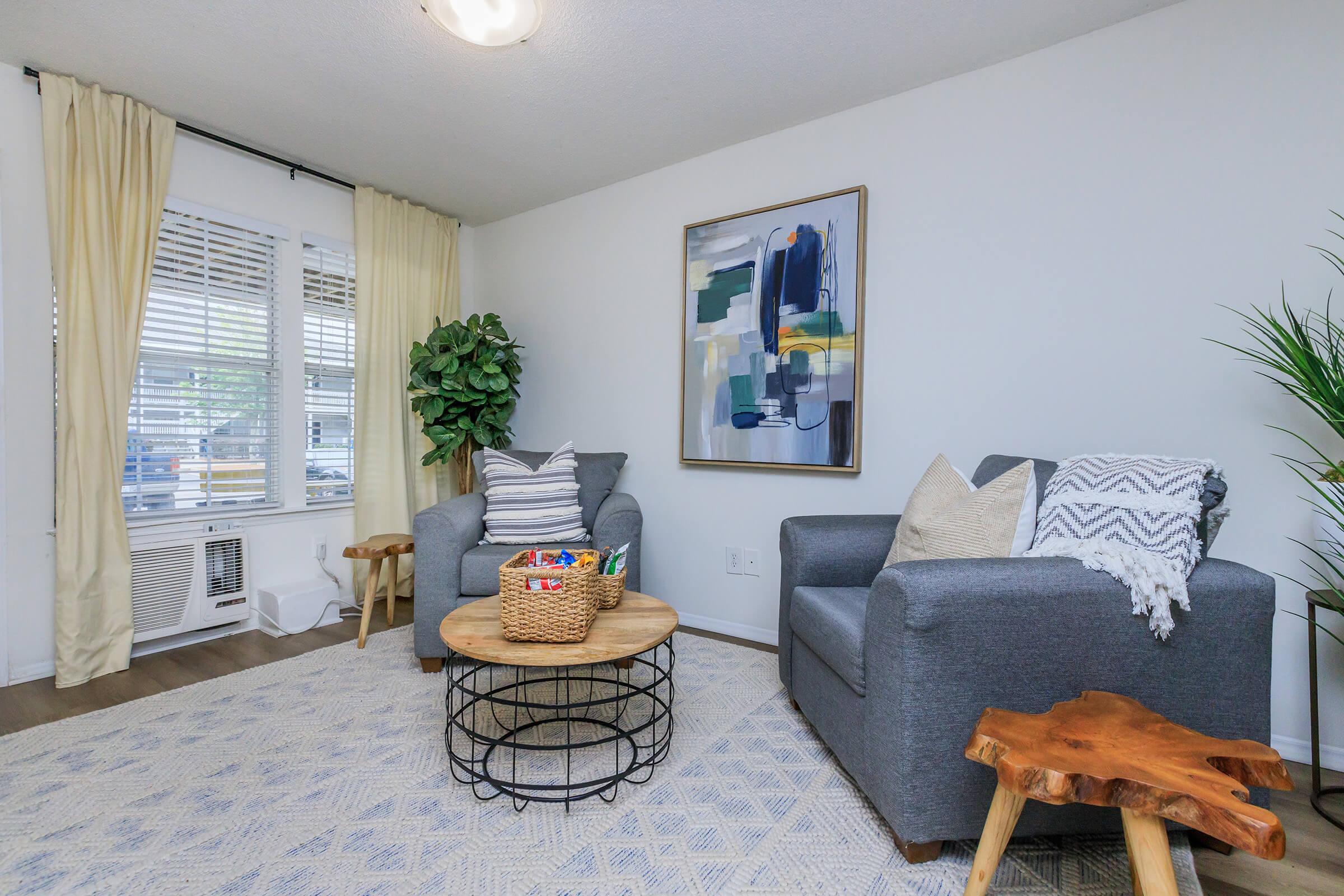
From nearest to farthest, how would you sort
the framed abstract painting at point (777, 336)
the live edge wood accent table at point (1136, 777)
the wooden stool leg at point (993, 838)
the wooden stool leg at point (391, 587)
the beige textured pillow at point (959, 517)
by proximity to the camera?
the live edge wood accent table at point (1136, 777)
the wooden stool leg at point (993, 838)
the beige textured pillow at point (959, 517)
the framed abstract painting at point (777, 336)
the wooden stool leg at point (391, 587)

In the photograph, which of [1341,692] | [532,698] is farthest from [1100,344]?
[532,698]

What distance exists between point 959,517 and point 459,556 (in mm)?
Answer: 1945

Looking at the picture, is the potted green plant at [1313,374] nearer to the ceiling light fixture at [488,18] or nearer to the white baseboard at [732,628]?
the white baseboard at [732,628]

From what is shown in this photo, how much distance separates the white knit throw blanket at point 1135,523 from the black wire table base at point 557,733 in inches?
43.8

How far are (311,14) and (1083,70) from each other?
273 centimetres

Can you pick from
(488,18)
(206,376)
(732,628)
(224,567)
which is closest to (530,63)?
(488,18)

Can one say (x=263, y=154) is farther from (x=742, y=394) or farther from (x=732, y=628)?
(x=732, y=628)

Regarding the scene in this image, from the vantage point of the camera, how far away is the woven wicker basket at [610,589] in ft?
6.25

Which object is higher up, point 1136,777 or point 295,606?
point 1136,777

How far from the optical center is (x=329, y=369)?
349cm

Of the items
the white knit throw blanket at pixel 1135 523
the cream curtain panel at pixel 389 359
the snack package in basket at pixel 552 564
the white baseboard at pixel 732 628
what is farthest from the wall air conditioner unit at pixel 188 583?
the white knit throw blanket at pixel 1135 523

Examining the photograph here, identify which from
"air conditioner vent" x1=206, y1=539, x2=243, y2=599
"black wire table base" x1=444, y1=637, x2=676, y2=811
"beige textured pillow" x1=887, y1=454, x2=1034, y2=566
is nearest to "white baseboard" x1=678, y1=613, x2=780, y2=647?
"black wire table base" x1=444, y1=637, x2=676, y2=811

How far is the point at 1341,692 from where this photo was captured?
1.83 m

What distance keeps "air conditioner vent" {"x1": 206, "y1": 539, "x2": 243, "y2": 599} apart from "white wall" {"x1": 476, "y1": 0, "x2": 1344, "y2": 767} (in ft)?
7.33
